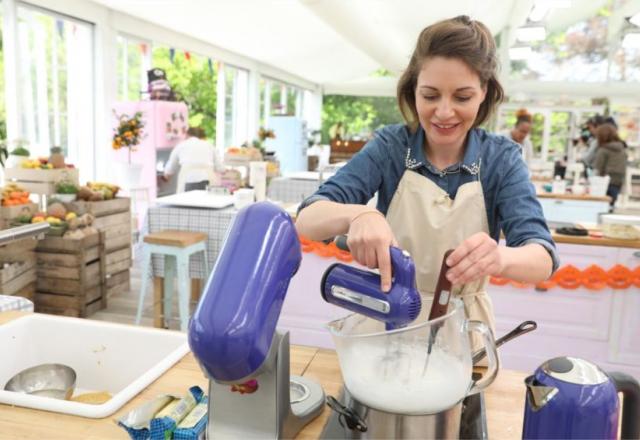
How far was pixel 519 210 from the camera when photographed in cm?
116

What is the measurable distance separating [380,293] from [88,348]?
41.5 inches

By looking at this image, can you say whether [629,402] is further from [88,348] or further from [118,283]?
[118,283]

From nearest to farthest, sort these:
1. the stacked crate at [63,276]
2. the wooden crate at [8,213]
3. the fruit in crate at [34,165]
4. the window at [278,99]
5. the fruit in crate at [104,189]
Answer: the wooden crate at [8,213], the stacked crate at [63,276], the fruit in crate at [34,165], the fruit in crate at [104,189], the window at [278,99]

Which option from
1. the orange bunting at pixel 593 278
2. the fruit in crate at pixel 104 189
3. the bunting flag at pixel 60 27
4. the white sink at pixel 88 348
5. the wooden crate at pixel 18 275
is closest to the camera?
the white sink at pixel 88 348

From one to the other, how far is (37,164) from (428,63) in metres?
4.02

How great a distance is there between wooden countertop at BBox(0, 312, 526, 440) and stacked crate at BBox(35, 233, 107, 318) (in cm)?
287

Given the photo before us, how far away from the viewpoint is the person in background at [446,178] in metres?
1.08

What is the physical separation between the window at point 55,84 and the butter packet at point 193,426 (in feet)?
17.8

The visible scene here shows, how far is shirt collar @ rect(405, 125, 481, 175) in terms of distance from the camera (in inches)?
49.1

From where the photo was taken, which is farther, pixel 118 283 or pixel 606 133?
pixel 606 133

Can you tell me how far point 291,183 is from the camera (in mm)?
5953

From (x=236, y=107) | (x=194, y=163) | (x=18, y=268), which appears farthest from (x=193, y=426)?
(x=236, y=107)

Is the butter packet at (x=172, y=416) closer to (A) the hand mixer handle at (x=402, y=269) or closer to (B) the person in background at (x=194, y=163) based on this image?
(A) the hand mixer handle at (x=402, y=269)

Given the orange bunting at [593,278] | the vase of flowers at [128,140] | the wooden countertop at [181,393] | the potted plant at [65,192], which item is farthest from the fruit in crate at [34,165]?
the wooden countertop at [181,393]
